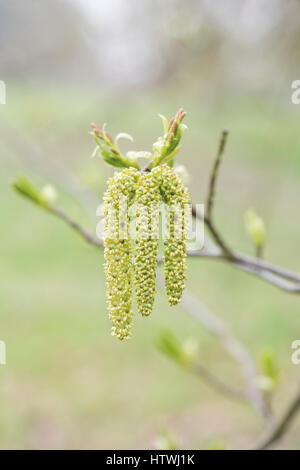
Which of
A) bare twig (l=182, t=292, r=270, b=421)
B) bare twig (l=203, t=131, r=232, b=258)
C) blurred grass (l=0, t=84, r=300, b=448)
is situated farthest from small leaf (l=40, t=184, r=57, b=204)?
blurred grass (l=0, t=84, r=300, b=448)

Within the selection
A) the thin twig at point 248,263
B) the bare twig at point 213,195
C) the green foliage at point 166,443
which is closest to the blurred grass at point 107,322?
the green foliage at point 166,443

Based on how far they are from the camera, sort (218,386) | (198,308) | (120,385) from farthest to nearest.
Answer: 1. (120,385)
2. (198,308)
3. (218,386)

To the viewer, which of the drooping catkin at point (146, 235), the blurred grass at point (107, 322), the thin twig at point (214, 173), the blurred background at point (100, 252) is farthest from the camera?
the blurred grass at point (107, 322)

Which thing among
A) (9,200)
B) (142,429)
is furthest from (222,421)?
(9,200)

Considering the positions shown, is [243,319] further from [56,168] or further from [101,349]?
[56,168]

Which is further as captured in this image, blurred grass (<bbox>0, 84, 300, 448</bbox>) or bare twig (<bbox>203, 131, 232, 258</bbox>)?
blurred grass (<bbox>0, 84, 300, 448</bbox>)

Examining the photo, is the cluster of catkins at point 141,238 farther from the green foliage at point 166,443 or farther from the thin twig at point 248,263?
the green foliage at point 166,443

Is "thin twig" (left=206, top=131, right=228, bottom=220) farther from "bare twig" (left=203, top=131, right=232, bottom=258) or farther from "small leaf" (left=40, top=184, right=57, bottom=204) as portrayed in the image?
"small leaf" (left=40, top=184, right=57, bottom=204)

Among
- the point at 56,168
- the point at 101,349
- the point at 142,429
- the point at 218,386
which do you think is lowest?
the point at 142,429
